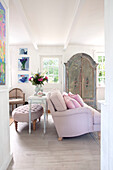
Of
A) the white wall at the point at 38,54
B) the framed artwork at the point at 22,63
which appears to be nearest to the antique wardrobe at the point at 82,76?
the white wall at the point at 38,54

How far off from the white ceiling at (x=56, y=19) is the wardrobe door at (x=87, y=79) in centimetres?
92

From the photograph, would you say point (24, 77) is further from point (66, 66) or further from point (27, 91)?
point (66, 66)

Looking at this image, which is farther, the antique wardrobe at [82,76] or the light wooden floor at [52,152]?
the antique wardrobe at [82,76]

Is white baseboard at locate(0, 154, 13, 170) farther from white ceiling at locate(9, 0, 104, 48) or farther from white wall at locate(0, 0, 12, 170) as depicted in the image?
white ceiling at locate(9, 0, 104, 48)

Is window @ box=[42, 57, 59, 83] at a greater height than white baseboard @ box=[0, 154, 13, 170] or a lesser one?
greater

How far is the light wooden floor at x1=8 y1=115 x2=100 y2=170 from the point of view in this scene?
1831 mm

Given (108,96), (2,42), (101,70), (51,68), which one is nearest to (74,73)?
(51,68)

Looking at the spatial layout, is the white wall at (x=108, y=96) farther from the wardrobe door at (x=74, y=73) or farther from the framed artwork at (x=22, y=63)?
the framed artwork at (x=22, y=63)

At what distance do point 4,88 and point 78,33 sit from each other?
10.7 feet

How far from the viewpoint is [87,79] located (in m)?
4.83

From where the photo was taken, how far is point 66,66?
4.75 meters

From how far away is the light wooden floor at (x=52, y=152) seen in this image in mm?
1831

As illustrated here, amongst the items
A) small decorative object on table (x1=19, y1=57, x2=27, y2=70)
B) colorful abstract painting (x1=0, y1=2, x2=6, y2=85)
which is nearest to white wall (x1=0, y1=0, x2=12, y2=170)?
colorful abstract painting (x1=0, y1=2, x2=6, y2=85)

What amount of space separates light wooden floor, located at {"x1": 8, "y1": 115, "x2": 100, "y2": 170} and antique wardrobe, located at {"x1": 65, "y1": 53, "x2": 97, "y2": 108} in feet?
6.93
